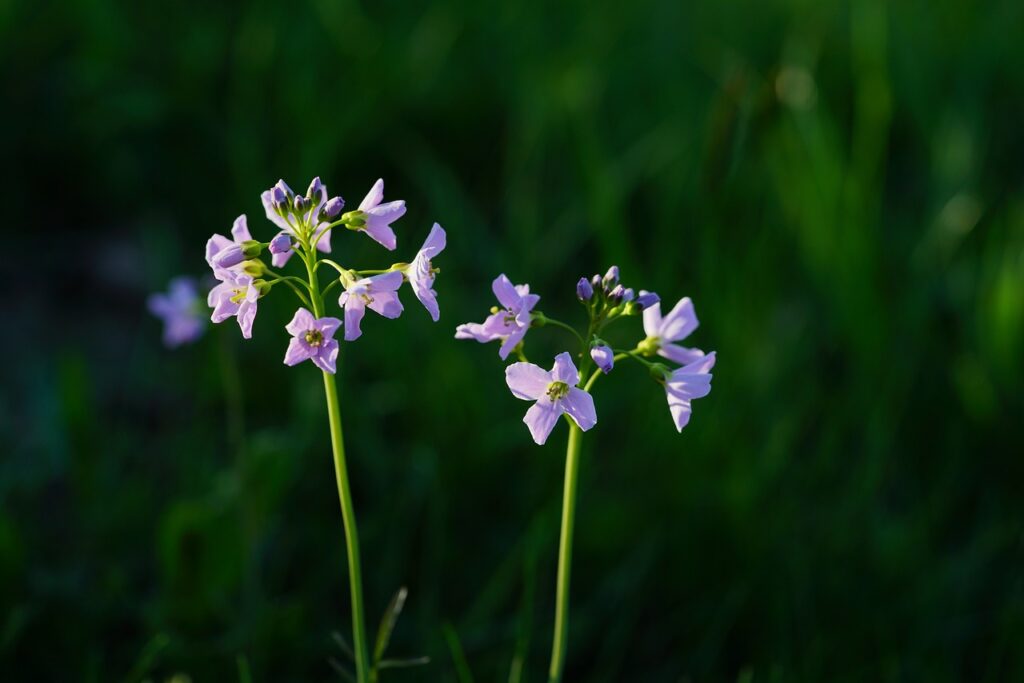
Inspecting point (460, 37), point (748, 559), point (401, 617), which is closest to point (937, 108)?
point (460, 37)

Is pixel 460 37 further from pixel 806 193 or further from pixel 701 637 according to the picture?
pixel 701 637

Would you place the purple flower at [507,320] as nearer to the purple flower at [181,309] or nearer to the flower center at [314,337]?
the flower center at [314,337]

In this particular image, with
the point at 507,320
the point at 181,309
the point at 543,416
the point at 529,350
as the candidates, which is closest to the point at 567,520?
the point at 543,416

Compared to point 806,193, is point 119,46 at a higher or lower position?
higher

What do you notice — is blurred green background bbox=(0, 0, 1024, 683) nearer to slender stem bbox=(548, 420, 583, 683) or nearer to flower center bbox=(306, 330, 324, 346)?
slender stem bbox=(548, 420, 583, 683)

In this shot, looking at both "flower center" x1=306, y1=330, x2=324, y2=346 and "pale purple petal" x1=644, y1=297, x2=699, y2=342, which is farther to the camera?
"pale purple petal" x1=644, y1=297, x2=699, y2=342

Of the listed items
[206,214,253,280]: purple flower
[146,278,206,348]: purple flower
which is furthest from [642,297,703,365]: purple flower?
[146,278,206,348]: purple flower

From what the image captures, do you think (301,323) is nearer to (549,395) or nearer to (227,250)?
(227,250)
